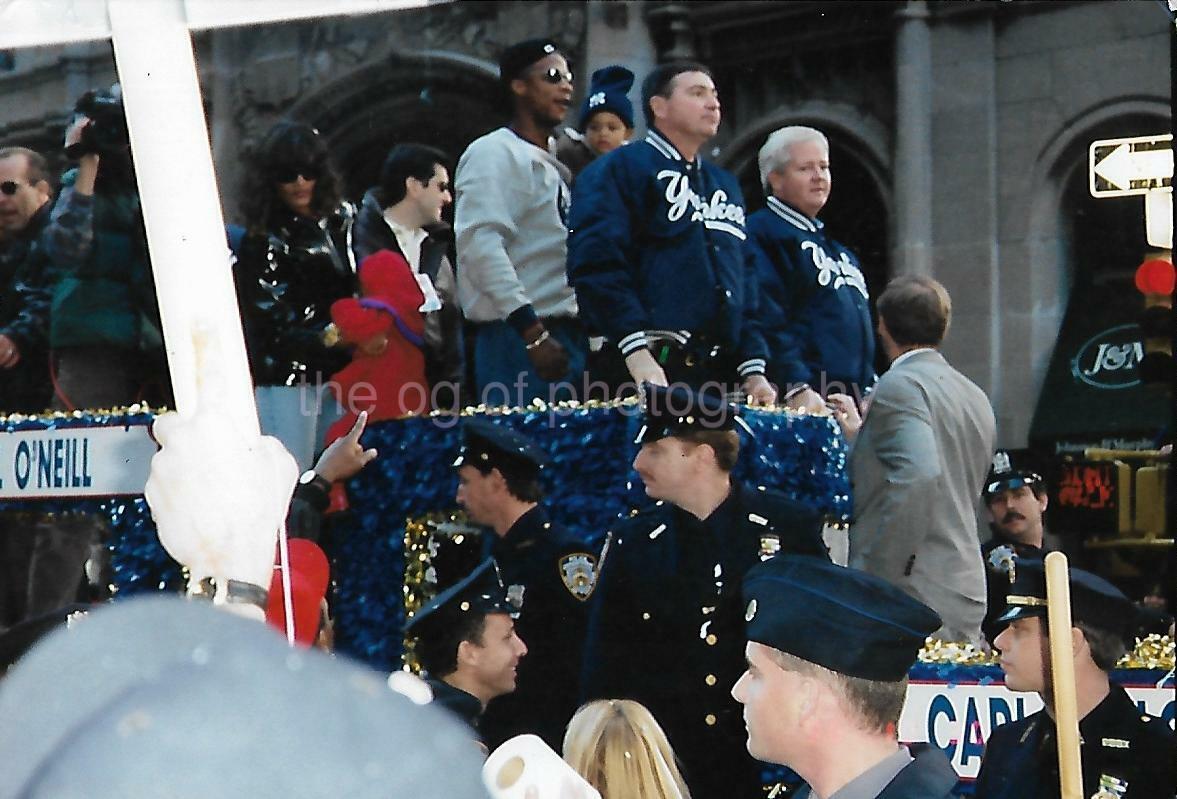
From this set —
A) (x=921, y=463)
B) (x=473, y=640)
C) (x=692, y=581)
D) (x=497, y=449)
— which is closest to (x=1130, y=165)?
(x=921, y=463)

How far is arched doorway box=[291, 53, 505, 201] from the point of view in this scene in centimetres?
455

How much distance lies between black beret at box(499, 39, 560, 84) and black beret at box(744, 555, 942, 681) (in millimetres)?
2015

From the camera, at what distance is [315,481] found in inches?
179

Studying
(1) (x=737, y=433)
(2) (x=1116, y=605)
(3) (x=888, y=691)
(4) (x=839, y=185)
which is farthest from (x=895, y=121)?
(3) (x=888, y=691)

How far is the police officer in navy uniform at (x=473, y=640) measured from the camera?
4.14m

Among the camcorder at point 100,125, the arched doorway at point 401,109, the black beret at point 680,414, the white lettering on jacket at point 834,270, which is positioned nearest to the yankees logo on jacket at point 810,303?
the white lettering on jacket at point 834,270

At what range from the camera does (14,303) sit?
5.21 meters

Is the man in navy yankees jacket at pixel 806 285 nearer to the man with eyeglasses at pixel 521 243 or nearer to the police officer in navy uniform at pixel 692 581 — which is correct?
the police officer in navy uniform at pixel 692 581

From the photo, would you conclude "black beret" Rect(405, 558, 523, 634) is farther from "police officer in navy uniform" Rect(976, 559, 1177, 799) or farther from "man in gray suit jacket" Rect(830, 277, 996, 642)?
"police officer in navy uniform" Rect(976, 559, 1177, 799)

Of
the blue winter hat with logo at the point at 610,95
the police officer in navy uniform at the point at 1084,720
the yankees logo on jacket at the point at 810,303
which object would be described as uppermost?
the blue winter hat with logo at the point at 610,95

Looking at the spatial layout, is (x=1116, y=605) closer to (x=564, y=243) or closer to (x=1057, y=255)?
(x=1057, y=255)

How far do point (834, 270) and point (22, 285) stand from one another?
260 centimetres

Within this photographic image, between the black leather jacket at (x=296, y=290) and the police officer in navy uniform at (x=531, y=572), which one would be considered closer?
the police officer in navy uniform at (x=531, y=572)

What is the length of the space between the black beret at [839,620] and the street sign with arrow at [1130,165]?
150 centimetres
